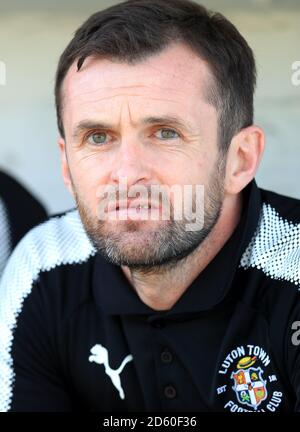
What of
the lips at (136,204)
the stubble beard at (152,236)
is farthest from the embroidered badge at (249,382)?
the lips at (136,204)

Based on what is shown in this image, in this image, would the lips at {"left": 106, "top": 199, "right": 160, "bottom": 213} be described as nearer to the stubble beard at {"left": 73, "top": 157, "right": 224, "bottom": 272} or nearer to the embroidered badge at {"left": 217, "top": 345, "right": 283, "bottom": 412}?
the stubble beard at {"left": 73, "top": 157, "right": 224, "bottom": 272}

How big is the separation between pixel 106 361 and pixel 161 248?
0.28 meters

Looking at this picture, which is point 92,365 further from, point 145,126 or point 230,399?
point 145,126

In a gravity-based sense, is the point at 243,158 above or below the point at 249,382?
above

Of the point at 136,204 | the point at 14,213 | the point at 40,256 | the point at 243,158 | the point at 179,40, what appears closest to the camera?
the point at 136,204

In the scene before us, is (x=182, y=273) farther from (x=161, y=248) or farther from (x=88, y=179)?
(x=88, y=179)

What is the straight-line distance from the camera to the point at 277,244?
4.97ft

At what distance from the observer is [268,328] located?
1.42 m

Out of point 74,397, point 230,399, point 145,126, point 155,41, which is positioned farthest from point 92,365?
point 155,41

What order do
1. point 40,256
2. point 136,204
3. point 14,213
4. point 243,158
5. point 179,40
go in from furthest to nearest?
point 14,213
point 40,256
point 243,158
point 179,40
point 136,204

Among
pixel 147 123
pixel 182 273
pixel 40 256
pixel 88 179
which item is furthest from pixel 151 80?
pixel 40 256

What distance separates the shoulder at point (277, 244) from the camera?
1473 mm

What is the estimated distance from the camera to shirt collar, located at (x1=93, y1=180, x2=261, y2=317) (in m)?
1.48

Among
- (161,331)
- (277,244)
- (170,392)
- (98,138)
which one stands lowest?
(170,392)
